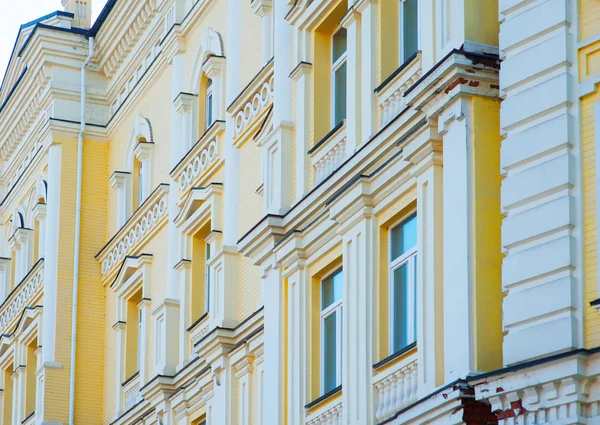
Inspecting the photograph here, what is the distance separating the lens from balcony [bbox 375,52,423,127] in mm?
18203

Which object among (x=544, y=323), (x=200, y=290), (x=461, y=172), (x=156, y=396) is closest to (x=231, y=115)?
(x=200, y=290)

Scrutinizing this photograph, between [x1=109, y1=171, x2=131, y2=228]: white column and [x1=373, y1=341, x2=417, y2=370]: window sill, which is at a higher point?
[x1=109, y1=171, x2=131, y2=228]: white column

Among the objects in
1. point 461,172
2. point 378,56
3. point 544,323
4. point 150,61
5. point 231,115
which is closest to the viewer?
point 544,323

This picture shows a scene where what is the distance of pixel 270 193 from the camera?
2150 cm

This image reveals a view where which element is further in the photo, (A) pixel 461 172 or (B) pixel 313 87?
(B) pixel 313 87

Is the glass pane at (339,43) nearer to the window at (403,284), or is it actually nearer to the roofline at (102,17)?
the window at (403,284)

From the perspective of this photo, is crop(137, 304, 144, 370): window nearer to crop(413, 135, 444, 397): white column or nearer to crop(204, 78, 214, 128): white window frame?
crop(204, 78, 214, 128): white window frame

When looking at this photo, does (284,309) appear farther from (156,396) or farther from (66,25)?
(66,25)

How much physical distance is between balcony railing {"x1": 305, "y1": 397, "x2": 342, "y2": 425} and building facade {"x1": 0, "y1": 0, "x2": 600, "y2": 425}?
4cm

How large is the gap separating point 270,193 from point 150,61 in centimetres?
964

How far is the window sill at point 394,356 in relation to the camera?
17.2 metres

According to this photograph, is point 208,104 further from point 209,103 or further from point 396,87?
point 396,87

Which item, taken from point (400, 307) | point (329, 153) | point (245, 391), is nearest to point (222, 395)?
point (245, 391)

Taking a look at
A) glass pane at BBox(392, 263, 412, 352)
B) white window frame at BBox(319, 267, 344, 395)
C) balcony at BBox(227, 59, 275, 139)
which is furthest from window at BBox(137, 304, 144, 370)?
glass pane at BBox(392, 263, 412, 352)
